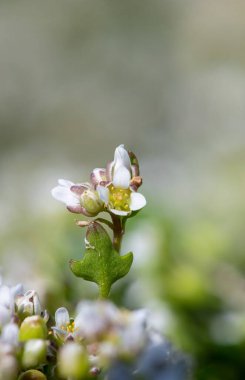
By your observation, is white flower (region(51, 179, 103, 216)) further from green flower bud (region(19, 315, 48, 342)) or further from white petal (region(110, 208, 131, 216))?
green flower bud (region(19, 315, 48, 342))

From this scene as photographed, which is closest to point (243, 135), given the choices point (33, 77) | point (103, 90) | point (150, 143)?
point (150, 143)

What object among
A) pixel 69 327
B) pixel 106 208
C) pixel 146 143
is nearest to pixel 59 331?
pixel 69 327

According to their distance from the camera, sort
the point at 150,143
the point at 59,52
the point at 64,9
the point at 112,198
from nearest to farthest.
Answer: the point at 112,198
the point at 150,143
the point at 59,52
the point at 64,9

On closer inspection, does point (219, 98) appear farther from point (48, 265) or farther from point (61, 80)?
point (48, 265)

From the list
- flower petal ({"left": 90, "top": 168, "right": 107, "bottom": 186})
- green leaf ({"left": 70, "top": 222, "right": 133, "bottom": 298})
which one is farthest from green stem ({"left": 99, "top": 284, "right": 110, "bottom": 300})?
flower petal ({"left": 90, "top": 168, "right": 107, "bottom": 186})

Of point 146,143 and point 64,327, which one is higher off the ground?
point 64,327

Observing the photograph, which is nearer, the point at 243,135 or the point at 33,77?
the point at 243,135

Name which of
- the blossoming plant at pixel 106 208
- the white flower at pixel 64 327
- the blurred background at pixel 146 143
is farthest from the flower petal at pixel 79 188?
the blurred background at pixel 146 143

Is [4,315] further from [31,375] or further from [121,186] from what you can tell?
[121,186]
